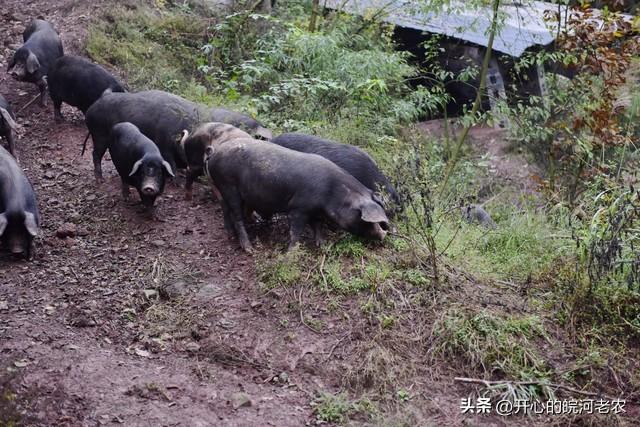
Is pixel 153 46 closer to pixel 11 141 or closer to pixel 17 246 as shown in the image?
pixel 11 141

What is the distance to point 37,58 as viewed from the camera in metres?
9.70

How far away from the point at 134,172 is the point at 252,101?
2525 mm

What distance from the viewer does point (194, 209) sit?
756 centimetres

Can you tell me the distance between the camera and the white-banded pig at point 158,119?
8.12 m

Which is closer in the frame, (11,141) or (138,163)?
(138,163)

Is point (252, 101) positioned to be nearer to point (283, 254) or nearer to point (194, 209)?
point (194, 209)

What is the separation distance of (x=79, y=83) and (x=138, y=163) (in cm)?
257

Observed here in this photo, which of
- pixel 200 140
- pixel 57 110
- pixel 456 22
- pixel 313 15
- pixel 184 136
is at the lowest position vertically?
pixel 57 110

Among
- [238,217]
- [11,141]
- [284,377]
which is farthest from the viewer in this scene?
[11,141]

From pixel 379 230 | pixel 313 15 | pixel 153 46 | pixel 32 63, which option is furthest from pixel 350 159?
pixel 153 46

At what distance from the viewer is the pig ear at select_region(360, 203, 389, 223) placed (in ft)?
20.5

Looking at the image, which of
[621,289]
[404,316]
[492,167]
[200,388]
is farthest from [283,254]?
[492,167]

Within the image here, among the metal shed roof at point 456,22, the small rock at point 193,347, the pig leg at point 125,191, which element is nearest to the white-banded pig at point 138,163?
the pig leg at point 125,191

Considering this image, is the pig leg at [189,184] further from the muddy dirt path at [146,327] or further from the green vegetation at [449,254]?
the green vegetation at [449,254]
